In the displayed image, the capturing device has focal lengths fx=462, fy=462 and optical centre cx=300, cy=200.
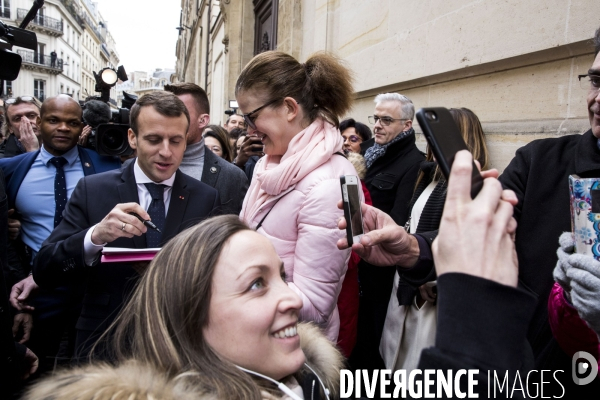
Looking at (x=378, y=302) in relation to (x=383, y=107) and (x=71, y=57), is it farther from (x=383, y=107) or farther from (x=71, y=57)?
(x=71, y=57)

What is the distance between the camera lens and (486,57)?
307cm

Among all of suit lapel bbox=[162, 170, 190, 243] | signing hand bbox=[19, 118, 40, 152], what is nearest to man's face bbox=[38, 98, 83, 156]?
suit lapel bbox=[162, 170, 190, 243]

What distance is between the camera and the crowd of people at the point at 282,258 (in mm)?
778

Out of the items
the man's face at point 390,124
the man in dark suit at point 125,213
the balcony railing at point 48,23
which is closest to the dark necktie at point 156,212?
the man in dark suit at point 125,213

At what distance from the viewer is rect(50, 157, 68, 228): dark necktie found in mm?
2957

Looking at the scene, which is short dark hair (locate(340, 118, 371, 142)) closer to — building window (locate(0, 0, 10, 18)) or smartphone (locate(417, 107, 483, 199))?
smartphone (locate(417, 107, 483, 199))

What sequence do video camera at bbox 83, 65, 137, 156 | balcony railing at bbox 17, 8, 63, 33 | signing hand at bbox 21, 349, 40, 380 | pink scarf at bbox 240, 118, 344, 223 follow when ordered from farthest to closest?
balcony railing at bbox 17, 8, 63, 33, video camera at bbox 83, 65, 137, 156, signing hand at bbox 21, 349, 40, 380, pink scarf at bbox 240, 118, 344, 223

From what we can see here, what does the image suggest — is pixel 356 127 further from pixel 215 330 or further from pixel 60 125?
pixel 215 330

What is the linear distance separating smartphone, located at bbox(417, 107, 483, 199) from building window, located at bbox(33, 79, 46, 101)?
57.4 metres

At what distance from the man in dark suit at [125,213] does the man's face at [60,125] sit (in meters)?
0.87

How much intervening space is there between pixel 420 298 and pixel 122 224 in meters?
1.54

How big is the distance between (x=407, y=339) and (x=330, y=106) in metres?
1.30

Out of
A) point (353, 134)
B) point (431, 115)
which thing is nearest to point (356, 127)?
point (353, 134)

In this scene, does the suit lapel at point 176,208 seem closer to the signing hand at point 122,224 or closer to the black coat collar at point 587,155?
the signing hand at point 122,224
